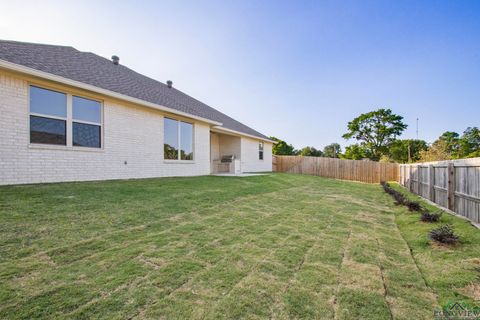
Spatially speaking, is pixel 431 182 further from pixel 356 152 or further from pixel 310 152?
pixel 310 152

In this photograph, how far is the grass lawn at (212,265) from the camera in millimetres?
1780

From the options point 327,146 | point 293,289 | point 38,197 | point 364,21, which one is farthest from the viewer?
point 327,146

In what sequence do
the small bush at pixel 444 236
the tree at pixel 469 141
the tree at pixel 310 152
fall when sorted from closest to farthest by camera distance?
the small bush at pixel 444 236 < the tree at pixel 469 141 < the tree at pixel 310 152

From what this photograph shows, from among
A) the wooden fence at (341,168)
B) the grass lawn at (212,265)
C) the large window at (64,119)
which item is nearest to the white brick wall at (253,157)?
the wooden fence at (341,168)

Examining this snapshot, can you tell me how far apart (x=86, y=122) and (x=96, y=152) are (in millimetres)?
991

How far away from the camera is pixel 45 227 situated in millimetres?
3229

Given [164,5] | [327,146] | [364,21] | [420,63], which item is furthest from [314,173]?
[327,146]

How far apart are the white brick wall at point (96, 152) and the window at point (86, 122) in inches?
8.8

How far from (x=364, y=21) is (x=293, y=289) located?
1176 cm

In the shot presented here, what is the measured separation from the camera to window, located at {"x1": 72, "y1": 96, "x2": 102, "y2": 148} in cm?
679

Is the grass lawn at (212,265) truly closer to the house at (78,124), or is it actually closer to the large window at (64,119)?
the house at (78,124)

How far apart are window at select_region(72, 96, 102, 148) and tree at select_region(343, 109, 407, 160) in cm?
3601

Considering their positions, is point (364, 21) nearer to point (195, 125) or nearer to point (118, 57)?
point (195, 125)

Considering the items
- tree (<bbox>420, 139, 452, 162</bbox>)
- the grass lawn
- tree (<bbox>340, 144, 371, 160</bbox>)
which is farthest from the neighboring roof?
tree (<bbox>340, 144, 371, 160</bbox>)
